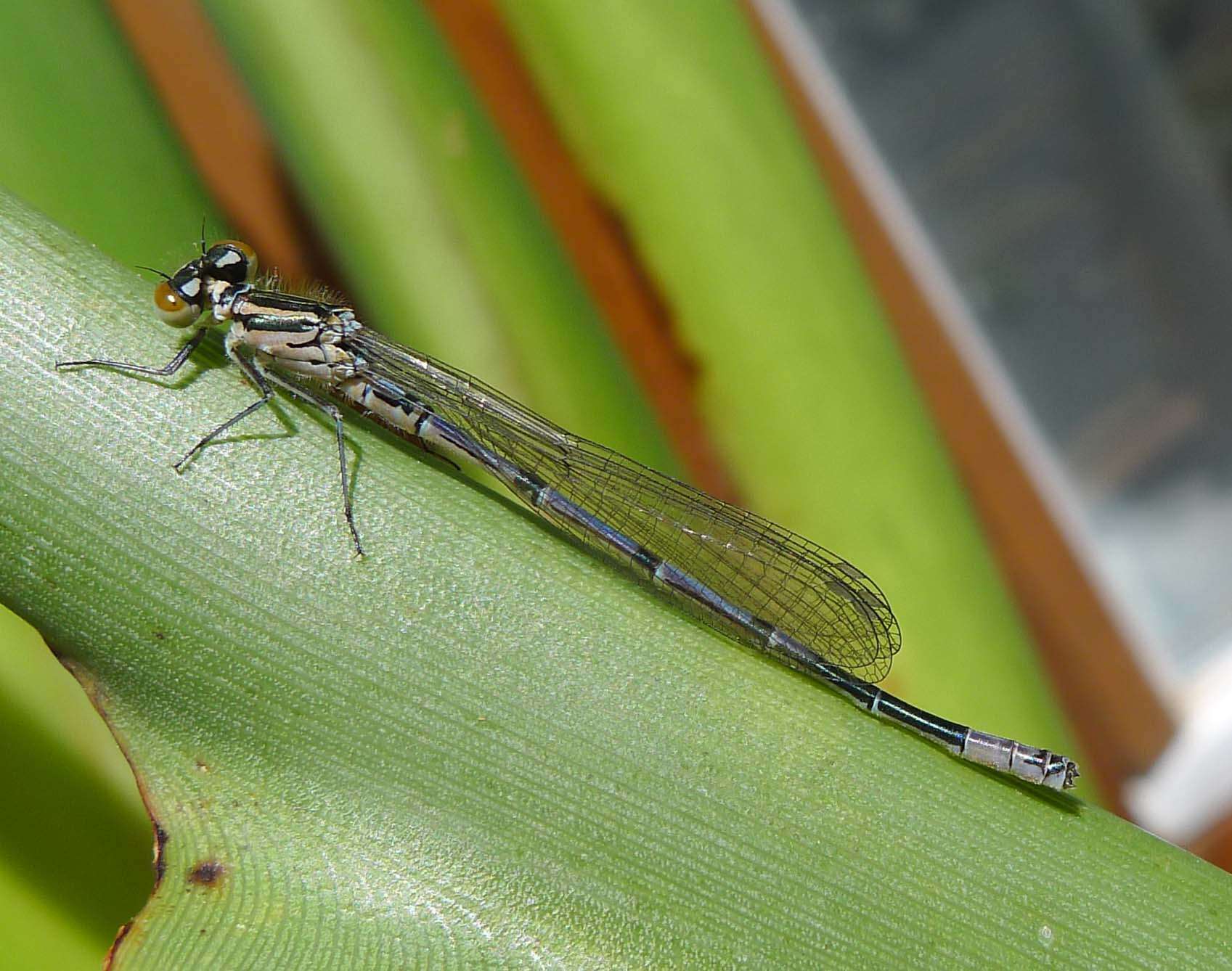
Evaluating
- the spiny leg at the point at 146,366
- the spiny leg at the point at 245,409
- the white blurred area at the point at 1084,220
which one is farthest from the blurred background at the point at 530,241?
the white blurred area at the point at 1084,220

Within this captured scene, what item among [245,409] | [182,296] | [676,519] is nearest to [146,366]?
[245,409]

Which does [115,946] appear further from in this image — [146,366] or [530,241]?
[530,241]

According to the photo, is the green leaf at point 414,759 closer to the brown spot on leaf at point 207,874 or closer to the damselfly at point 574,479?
the brown spot on leaf at point 207,874

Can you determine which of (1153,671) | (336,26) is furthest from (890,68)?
(336,26)

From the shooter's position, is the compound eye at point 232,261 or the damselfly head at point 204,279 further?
the compound eye at point 232,261

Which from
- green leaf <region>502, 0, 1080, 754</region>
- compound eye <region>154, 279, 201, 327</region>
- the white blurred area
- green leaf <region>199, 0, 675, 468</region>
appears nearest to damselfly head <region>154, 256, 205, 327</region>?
compound eye <region>154, 279, 201, 327</region>

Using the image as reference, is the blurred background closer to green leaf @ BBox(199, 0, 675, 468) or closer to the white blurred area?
green leaf @ BBox(199, 0, 675, 468)
